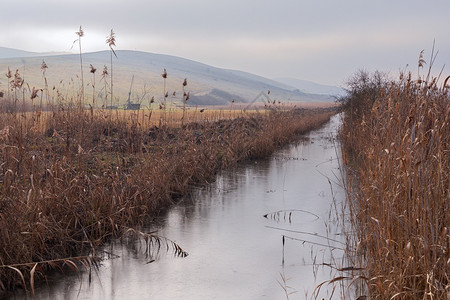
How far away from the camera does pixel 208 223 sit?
259 inches

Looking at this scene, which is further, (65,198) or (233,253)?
(233,253)

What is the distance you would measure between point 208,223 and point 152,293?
2.43 meters

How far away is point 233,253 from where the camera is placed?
536 cm

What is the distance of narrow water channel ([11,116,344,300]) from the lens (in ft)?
14.0

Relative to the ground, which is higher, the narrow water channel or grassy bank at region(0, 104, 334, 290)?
grassy bank at region(0, 104, 334, 290)

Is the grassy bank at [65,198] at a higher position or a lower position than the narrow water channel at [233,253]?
higher

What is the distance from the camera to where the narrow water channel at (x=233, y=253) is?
428cm

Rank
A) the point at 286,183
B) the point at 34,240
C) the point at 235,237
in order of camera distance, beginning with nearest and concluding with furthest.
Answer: the point at 34,240 < the point at 235,237 < the point at 286,183

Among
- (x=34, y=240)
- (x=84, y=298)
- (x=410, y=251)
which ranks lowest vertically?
(x=84, y=298)

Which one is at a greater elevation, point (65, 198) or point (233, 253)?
point (65, 198)

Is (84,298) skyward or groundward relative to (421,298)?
groundward

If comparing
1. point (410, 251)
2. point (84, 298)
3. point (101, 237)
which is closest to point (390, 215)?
point (410, 251)

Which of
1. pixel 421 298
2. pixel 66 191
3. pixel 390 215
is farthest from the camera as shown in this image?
pixel 66 191

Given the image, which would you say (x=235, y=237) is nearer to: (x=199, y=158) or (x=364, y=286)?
(x=364, y=286)
